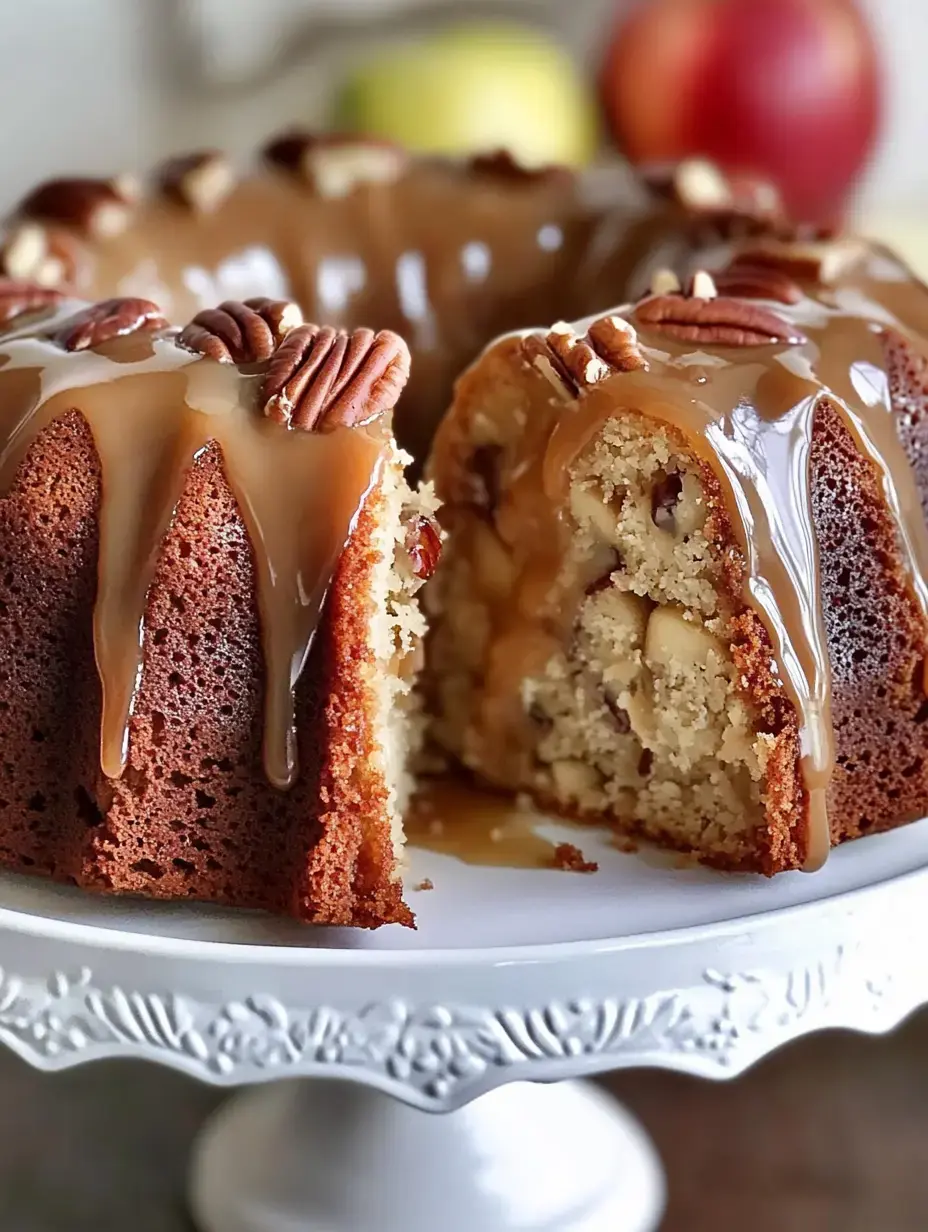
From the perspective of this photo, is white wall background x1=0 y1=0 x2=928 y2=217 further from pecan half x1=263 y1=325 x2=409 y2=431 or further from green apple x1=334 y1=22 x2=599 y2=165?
pecan half x1=263 y1=325 x2=409 y2=431

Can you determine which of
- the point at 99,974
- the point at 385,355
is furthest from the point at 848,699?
the point at 99,974

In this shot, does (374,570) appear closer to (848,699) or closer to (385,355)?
(385,355)

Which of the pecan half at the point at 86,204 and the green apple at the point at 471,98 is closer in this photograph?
the pecan half at the point at 86,204

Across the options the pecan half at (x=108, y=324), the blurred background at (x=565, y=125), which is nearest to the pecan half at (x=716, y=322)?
the pecan half at (x=108, y=324)

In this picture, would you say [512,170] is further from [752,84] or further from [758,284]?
[752,84]

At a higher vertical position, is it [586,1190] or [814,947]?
[814,947]

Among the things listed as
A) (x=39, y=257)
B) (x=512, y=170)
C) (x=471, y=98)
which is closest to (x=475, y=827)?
(x=39, y=257)

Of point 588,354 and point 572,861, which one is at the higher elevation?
point 588,354

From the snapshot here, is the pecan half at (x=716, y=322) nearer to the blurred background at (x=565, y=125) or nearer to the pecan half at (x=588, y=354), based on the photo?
the pecan half at (x=588, y=354)
